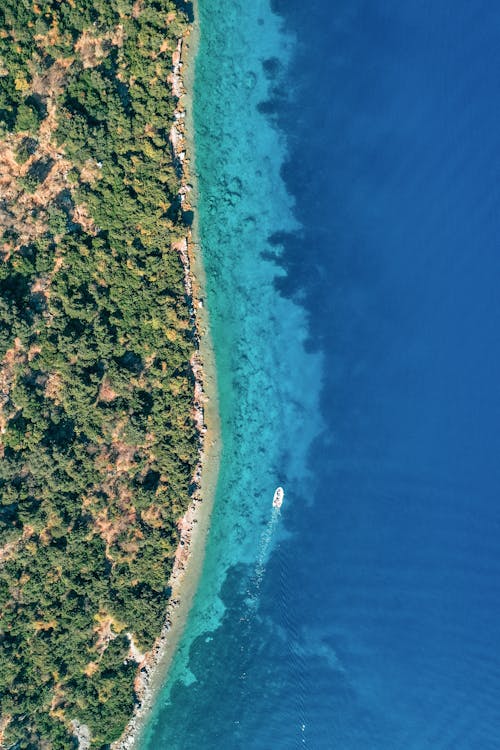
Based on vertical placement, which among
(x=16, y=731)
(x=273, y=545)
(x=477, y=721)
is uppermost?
(x=273, y=545)

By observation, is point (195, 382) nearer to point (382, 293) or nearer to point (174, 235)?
point (174, 235)

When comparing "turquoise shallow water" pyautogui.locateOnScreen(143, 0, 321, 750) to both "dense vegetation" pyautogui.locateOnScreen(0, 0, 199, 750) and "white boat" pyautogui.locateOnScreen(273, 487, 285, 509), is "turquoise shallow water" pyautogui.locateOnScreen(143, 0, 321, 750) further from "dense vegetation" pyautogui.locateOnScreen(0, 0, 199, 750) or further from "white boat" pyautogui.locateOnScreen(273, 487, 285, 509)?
"dense vegetation" pyautogui.locateOnScreen(0, 0, 199, 750)

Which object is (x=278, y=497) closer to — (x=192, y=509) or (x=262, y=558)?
(x=262, y=558)

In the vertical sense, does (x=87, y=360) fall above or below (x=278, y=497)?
above

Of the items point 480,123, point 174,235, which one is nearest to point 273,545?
point 174,235

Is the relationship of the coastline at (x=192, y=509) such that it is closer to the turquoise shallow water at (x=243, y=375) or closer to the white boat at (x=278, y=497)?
the turquoise shallow water at (x=243, y=375)

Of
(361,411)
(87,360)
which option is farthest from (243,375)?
(87,360)
